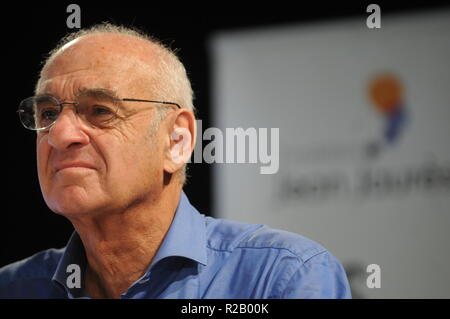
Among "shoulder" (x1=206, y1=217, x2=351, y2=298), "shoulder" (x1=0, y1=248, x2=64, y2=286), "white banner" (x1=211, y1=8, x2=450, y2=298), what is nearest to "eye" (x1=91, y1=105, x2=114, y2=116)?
"shoulder" (x1=206, y1=217, x2=351, y2=298)

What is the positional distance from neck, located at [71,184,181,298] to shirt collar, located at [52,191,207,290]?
0.05 metres

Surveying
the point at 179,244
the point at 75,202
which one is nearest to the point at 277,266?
the point at 179,244

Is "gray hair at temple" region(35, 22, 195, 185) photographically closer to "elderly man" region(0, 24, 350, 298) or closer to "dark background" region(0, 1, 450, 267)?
"elderly man" region(0, 24, 350, 298)

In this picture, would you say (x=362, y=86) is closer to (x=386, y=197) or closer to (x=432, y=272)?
(x=386, y=197)

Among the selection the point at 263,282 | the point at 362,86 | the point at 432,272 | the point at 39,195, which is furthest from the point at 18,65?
the point at 432,272

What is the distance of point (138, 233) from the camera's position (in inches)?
75.4

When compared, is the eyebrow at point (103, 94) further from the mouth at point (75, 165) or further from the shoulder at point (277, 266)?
the shoulder at point (277, 266)

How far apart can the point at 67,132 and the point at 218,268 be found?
1.88 feet

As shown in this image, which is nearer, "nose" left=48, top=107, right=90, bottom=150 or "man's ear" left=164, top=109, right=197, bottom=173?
"nose" left=48, top=107, right=90, bottom=150

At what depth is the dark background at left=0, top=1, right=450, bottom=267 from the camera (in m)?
3.17

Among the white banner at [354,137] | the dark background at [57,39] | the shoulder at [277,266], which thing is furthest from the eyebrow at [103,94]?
the white banner at [354,137]

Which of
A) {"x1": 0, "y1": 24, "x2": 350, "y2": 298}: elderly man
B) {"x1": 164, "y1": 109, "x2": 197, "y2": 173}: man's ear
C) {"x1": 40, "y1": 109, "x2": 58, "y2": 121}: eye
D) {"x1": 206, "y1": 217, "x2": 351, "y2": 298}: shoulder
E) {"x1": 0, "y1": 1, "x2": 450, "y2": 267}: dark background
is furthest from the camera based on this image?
{"x1": 0, "y1": 1, "x2": 450, "y2": 267}: dark background

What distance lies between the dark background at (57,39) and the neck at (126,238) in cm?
122

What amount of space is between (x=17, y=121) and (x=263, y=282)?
2021mm
